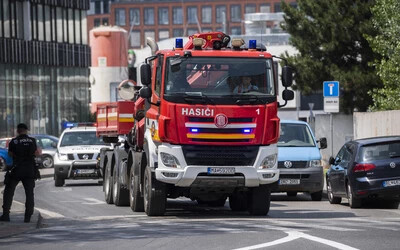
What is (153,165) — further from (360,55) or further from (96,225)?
(360,55)

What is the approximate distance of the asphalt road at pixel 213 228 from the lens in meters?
15.7

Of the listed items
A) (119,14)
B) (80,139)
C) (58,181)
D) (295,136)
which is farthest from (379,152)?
(119,14)

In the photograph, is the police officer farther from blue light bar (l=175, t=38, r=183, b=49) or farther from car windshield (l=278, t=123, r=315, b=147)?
car windshield (l=278, t=123, r=315, b=147)

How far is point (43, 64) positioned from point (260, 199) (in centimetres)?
6530

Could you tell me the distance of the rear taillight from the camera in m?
24.1

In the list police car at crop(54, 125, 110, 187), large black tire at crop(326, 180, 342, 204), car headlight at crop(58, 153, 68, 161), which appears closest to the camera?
large black tire at crop(326, 180, 342, 204)

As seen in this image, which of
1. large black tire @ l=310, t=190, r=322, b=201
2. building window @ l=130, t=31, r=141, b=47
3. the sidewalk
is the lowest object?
large black tire @ l=310, t=190, r=322, b=201

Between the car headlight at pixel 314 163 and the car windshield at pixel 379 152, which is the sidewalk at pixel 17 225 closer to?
the car windshield at pixel 379 152

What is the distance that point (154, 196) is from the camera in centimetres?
2159

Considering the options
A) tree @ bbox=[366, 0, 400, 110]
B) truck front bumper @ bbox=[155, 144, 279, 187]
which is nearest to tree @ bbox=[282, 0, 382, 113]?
tree @ bbox=[366, 0, 400, 110]

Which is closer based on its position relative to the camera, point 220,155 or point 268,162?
point 220,155

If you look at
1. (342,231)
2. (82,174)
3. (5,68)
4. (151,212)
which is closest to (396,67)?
(82,174)

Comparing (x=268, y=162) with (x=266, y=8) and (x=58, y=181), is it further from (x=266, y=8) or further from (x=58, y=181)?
(x=266, y=8)

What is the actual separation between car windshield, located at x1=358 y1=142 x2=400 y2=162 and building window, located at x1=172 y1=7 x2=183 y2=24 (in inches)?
5804
